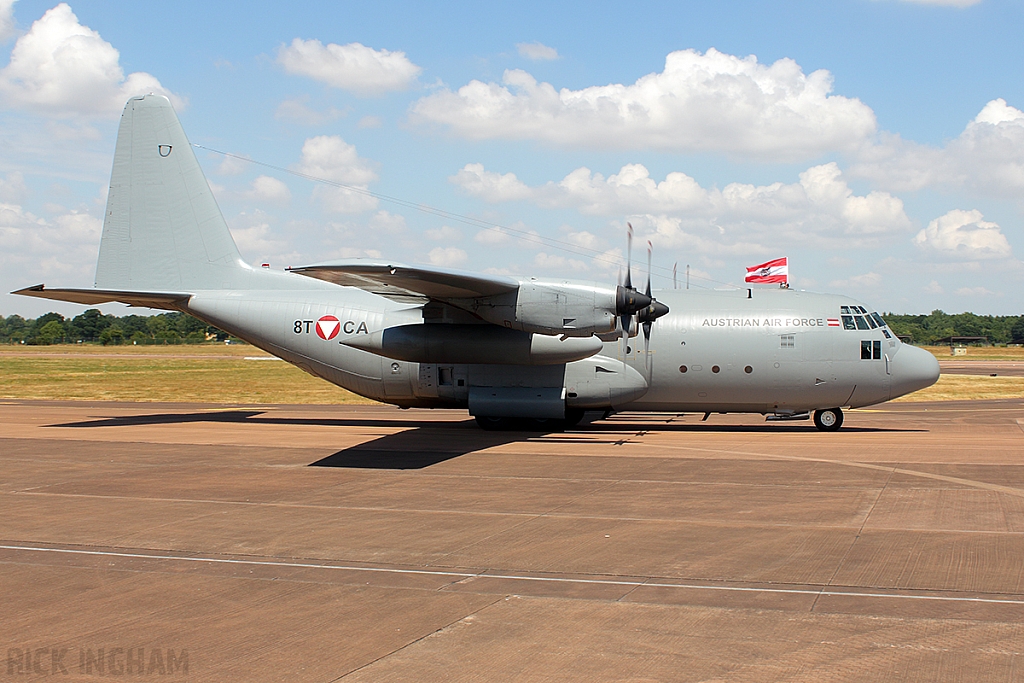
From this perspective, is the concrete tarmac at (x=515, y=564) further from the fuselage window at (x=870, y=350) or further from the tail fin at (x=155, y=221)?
the tail fin at (x=155, y=221)

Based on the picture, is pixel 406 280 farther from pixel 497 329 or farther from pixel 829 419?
pixel 829 419

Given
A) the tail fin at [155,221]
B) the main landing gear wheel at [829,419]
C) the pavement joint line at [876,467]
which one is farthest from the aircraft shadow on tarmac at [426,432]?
the tail fin at [155,221]

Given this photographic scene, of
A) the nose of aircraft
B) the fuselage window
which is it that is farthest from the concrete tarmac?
the fuselage window

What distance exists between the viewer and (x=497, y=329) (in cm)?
2269

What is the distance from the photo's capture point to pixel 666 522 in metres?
12.1

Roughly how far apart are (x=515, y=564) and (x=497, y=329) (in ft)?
43.4

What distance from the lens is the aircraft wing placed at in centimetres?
1803

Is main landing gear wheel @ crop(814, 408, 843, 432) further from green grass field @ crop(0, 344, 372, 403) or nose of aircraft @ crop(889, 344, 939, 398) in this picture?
green grass field @ crop(0, 344, 372, 403)

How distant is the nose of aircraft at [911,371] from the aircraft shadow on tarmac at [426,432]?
1559 mm

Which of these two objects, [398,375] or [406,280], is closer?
[406,280]

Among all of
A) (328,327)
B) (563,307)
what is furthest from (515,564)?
(328,327)

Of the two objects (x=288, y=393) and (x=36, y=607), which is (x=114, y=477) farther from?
(x=288, y=393)

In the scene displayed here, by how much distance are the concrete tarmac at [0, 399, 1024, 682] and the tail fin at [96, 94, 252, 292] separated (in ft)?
25.2

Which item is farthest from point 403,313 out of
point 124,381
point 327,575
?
point 124,381
